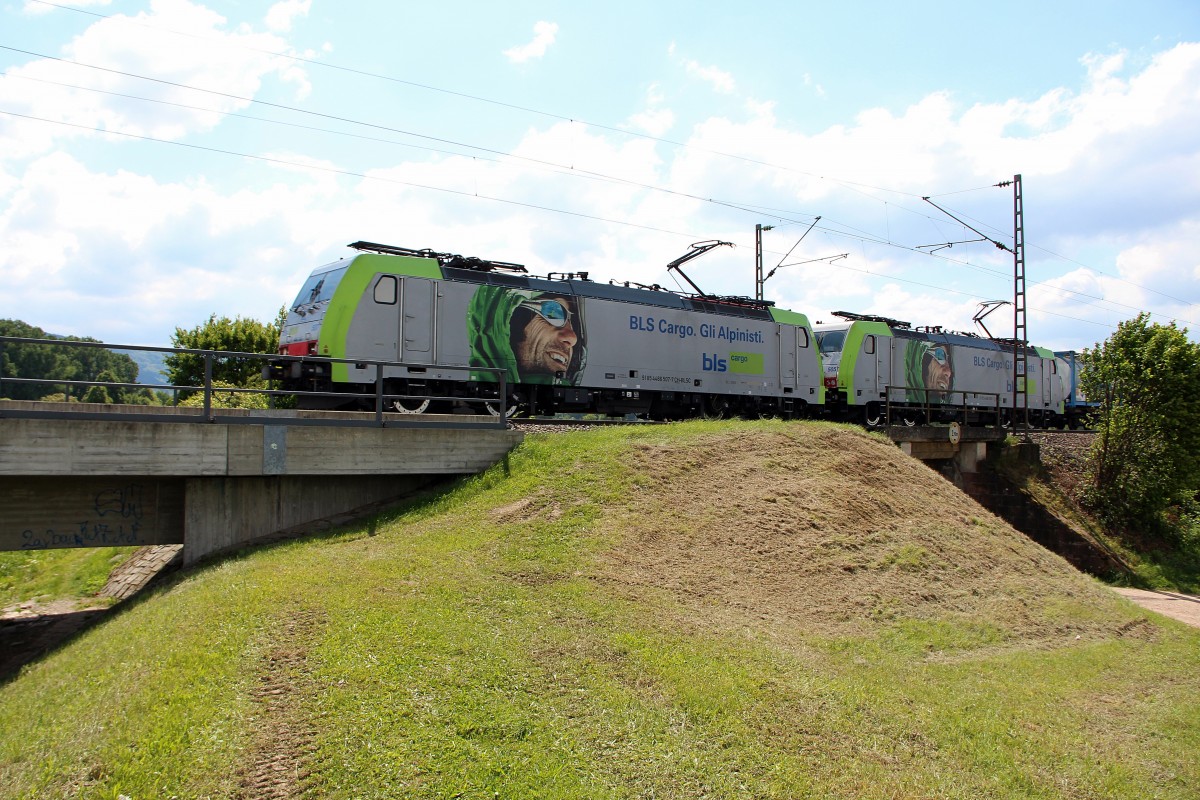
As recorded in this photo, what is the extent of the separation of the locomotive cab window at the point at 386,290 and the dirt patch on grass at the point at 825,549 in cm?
608

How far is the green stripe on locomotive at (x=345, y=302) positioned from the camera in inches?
630

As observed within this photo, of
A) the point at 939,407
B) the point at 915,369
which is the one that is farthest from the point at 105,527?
the point at 939,407

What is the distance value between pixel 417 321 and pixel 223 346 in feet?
71.3

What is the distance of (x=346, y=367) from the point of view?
15.9 m

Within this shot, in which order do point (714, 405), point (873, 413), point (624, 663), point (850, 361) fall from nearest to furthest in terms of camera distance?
point (624, 663) → point (714, 405) → point (850, 361) → point (873, 413)

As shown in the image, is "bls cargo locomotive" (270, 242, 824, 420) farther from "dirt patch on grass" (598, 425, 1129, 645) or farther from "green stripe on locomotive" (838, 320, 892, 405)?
"dirt patch on grass" (598, 425, 1129, 645)

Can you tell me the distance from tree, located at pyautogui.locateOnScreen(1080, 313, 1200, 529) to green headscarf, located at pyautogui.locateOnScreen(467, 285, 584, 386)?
20916 mm

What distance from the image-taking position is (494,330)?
1820 cm

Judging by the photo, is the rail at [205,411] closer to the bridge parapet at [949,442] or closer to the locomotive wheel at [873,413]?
the bridge parapet at [949,442]

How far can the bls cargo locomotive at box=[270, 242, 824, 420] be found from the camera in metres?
16.3

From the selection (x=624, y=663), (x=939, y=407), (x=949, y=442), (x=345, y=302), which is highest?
(x=345, y=302)

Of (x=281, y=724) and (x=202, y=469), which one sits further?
(x=202, y=469)

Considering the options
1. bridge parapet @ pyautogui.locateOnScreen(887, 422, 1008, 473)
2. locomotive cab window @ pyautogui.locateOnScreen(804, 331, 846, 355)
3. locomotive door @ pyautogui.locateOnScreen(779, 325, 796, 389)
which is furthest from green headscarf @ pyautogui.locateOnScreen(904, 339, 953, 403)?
locomotive door @ pyautogui.locateOnScreen(779, 325, 796, 389)

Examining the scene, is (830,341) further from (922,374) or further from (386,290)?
→ (386,290)
